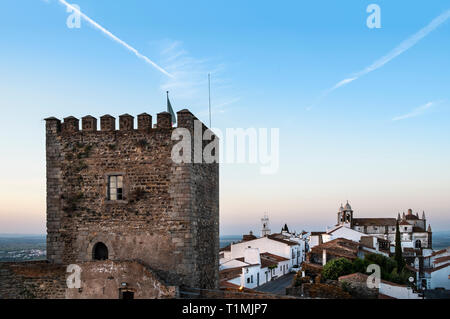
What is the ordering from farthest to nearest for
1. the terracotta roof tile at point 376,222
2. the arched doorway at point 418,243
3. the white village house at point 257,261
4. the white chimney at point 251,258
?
the terracotta roof tile at point 376,222 → the arched doorway at point 418,243 → the white chimney at point 251,258 → the white village house at point 257,261

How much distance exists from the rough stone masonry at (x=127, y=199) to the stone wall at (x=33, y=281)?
71 centimetres

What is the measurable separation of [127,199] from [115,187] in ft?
2.26

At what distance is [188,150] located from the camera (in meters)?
16.5

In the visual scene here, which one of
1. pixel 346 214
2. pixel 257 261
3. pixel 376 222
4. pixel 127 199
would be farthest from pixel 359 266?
pixel 376 222

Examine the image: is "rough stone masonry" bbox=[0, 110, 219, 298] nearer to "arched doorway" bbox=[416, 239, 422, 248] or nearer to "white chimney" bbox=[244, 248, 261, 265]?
"white chimney" bbox=[244, 248, 261, 265]

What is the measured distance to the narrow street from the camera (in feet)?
131

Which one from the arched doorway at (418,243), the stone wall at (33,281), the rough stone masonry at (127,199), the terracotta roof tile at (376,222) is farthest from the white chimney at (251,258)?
the arched doorway at (418,243)

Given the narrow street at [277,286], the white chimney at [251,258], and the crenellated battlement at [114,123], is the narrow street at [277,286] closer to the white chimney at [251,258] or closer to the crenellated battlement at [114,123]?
the white chimney at [251,258]

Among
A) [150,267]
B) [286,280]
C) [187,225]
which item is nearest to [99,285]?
[150,267]

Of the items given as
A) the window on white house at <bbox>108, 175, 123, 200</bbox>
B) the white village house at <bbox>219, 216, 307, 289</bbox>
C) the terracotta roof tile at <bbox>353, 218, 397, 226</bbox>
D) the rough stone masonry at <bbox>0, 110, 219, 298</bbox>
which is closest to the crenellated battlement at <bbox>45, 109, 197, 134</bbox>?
the rough stone masonry at <bbox>0, 110, 219, 298</bbox>

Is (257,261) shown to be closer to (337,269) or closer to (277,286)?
(277,286)

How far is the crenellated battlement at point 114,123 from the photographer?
1666cm

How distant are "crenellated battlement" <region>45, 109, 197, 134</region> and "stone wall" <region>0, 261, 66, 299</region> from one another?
4953 mm
